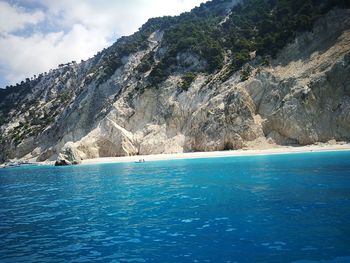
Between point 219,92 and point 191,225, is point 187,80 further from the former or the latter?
point 191,225

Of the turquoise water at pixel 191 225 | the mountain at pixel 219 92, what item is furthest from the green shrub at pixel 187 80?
the turquoise water at pixel 191 225

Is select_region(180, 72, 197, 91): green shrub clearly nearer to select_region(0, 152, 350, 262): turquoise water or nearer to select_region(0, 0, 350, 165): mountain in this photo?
select_region(0, 0, 350, 165): mountain

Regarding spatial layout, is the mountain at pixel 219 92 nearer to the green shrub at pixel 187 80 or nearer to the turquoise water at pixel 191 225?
the green shrub at pixel 187 80

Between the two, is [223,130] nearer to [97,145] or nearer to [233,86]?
[233,86]

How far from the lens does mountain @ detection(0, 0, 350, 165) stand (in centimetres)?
4615

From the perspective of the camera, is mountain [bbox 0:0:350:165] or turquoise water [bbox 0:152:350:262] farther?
mountain [bbox 0:0:350:165]

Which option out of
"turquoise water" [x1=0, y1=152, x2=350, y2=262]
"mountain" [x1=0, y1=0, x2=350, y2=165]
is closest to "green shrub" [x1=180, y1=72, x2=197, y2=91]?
"mountain" [x1=0, y1=0, x2=350, y2=165]

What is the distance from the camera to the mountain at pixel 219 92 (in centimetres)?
4615

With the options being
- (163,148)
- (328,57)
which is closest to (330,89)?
(328,57)

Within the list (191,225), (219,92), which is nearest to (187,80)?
(219,92)

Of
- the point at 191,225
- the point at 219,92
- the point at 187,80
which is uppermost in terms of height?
the point at 187,80

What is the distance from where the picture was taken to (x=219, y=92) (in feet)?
187

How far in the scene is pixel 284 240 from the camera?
908cm

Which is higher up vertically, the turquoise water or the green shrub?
the green shrub
